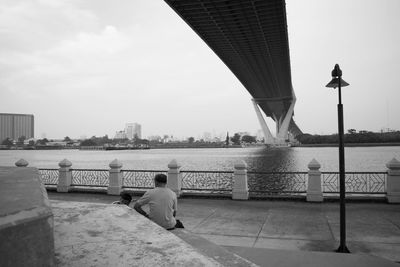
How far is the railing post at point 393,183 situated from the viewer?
10.1 m

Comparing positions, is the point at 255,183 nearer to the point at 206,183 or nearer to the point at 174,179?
the point at 206,183

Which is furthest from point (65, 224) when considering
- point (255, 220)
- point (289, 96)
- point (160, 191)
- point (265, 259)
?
point (289, 96)

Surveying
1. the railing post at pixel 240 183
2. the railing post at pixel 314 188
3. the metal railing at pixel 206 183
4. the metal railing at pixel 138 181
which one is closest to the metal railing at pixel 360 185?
the railing post at pixel 314 188

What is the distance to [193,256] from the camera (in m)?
2.24

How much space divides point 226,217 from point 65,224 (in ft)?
20.4

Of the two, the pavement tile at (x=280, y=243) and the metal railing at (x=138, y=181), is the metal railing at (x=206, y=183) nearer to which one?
the metal railing at (x=138, y=181)

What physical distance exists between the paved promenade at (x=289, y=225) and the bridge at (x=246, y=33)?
2098 centimetres

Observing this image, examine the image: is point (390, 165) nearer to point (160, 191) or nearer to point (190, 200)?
point (190, 200)

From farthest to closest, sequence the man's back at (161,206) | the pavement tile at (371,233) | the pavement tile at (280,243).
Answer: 1. the pavement tile at (371,233)
2. the pavement tile at (280,243)
3. the man's back at (161,206)

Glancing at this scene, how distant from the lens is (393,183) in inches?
404

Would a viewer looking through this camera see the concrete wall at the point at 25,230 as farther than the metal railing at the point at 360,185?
No

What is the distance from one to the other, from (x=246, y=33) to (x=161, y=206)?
33439 mm

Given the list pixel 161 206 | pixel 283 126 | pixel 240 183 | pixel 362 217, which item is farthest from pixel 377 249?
pixel 283 126

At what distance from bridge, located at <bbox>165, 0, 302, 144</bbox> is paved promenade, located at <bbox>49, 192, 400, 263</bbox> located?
68.8 feet
